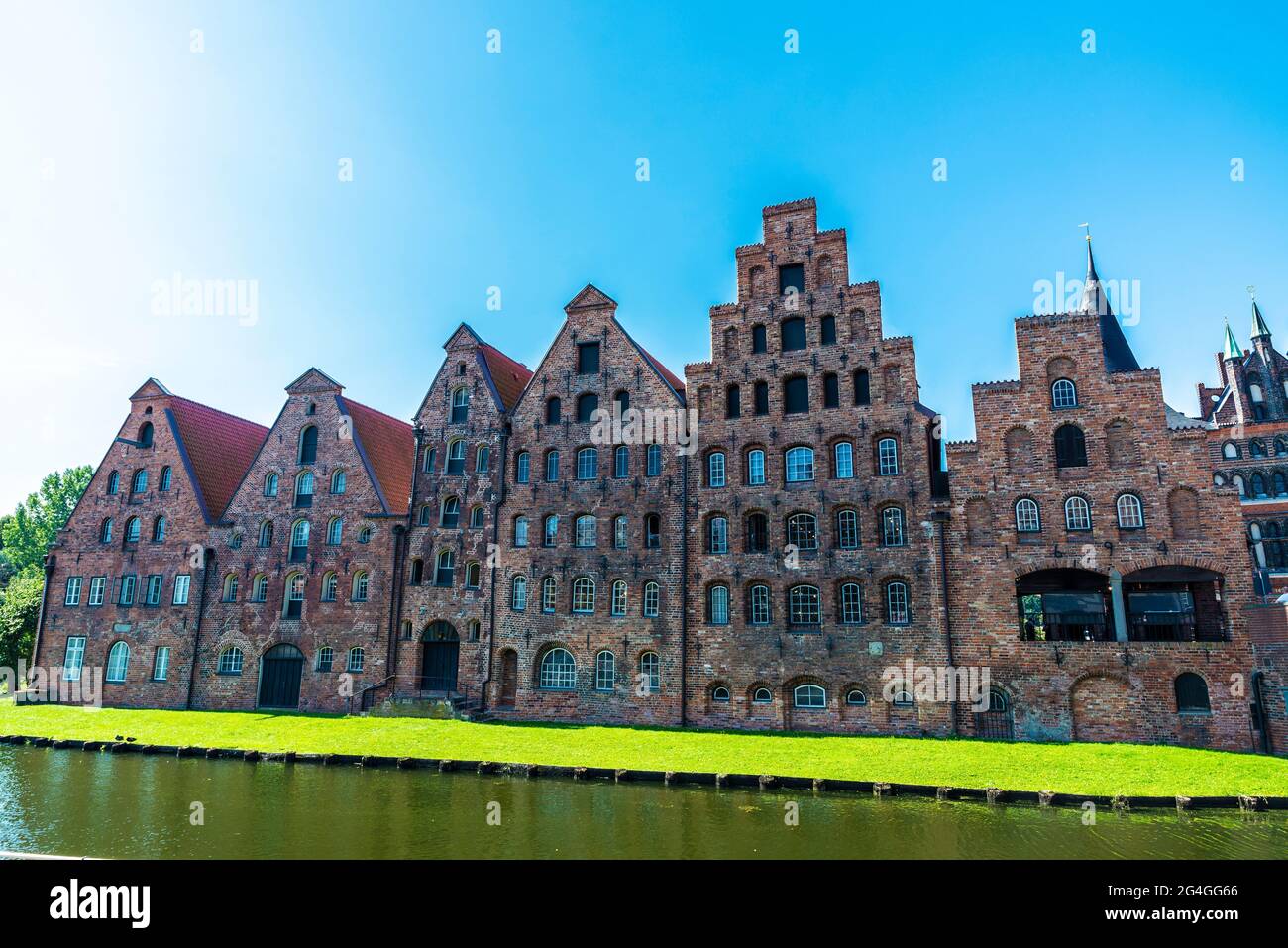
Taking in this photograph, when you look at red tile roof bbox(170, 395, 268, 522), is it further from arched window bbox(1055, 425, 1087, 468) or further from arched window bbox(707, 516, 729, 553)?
arched window bbox(1055, 425, 1087, 468)

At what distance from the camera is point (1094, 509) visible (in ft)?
84.4

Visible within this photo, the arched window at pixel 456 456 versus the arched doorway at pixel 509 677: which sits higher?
the arched window at pixel 456 456

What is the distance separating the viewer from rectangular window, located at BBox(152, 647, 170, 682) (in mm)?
35812

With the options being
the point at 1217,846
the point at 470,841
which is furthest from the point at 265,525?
the point at 1217,846

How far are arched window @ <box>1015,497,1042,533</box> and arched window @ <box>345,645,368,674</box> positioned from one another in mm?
26823

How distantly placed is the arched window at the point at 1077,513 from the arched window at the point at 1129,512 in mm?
948

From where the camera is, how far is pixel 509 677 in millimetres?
31906

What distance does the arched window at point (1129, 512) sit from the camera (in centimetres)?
2534

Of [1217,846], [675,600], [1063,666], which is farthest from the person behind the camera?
[675,600]

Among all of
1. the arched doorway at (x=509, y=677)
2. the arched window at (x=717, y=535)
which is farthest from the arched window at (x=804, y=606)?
the arched doorway at (x=509, y=677)

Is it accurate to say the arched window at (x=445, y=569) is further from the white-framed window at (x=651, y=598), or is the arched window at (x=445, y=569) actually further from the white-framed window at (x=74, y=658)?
the white-framed window at (x=74, y=658)
